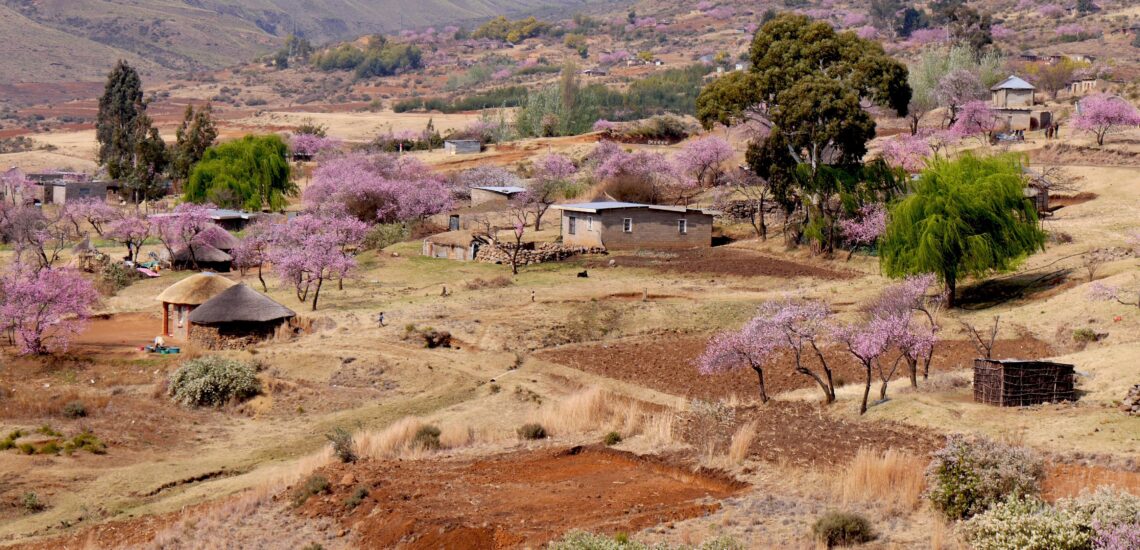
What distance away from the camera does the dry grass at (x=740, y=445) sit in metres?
24.6

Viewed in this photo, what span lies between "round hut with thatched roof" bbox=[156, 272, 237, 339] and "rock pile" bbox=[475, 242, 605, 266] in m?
15.1

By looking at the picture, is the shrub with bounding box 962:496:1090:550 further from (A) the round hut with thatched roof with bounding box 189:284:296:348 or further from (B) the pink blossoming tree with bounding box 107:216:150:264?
(B) the pink blossoming tree with bounding box 107:216:150:264

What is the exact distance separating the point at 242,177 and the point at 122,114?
884 inches

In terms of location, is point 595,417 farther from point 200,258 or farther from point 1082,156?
point 1082,156

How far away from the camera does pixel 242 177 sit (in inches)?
3223

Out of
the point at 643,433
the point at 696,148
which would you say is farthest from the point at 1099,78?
the point at 643,433

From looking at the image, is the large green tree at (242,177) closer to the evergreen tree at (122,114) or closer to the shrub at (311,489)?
the evergreen tree at (122,114)

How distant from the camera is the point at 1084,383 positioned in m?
29.0

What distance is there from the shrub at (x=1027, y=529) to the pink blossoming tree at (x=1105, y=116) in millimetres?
55682

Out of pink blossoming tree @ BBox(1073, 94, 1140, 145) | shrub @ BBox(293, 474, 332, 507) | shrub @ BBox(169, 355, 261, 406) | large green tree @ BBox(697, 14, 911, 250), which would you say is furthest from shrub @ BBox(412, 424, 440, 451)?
pink blossoming tree @ BBox(1073, 94, 1140, 145)

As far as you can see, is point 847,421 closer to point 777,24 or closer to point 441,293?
point 441,293

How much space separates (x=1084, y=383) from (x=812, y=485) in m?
9.62

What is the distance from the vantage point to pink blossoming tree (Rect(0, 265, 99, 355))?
1625 inches

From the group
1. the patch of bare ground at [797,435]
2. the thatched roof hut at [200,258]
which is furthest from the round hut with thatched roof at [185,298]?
the patch of bare ground at [797,435]
